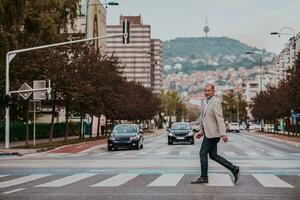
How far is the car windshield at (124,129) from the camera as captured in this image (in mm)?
40438

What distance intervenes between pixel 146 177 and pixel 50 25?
131 ft

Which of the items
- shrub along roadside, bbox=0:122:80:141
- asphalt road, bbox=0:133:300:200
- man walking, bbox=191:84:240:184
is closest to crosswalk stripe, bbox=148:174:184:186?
asphalt road, bbox=0:133:300:200

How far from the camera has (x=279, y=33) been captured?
219ft

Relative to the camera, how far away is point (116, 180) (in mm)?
16359

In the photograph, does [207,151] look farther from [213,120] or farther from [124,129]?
[124,129]

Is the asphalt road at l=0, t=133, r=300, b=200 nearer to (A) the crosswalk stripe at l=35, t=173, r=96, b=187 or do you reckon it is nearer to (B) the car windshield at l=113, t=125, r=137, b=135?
(A) the crosswalk stripe at l=35, t=173, r=96, b=187

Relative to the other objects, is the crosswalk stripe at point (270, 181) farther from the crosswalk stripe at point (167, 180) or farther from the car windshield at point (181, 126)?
the car windshield at point (181, 126)

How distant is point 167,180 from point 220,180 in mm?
1219

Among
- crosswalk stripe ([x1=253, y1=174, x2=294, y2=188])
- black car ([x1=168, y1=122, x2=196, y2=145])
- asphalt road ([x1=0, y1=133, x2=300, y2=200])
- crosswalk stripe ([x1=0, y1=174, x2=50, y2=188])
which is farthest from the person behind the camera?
black car ([x1=168, y1=122, x2=196, y2=145])

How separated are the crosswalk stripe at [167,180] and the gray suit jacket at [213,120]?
136 centimetres

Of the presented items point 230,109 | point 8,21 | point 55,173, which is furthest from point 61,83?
point 230,109

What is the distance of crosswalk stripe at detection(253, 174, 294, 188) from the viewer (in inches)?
586

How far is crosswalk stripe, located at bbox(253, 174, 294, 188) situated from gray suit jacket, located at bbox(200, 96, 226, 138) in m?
1.53

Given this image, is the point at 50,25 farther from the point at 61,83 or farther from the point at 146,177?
the point at 146,177
